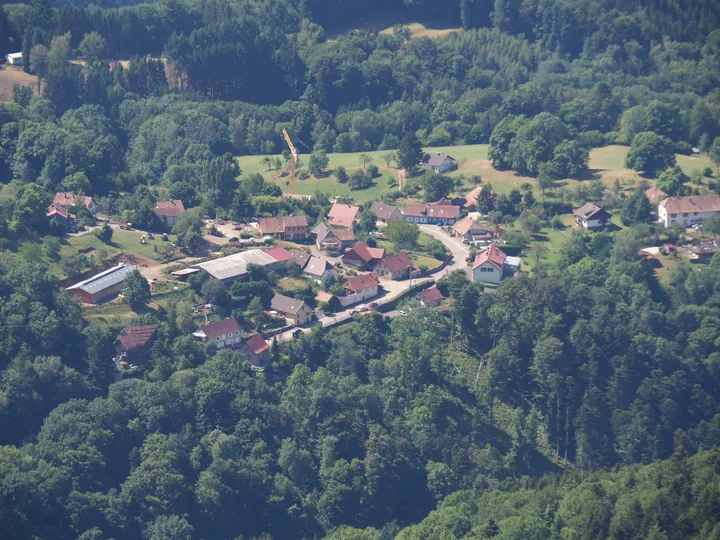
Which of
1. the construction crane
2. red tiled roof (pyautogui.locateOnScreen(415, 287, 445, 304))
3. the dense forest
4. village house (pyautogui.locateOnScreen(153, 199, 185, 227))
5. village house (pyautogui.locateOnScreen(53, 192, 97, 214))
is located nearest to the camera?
the dense forest

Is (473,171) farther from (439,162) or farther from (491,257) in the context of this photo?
(491,257)

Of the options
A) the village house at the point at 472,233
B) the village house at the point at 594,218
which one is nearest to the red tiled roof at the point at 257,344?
the village house at the point at 472,233

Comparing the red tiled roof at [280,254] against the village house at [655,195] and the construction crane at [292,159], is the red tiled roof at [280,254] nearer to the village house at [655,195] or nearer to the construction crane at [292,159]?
the construction crane at [292,159]

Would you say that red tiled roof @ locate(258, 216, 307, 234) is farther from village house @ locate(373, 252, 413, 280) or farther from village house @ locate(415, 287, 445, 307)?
village house @ locate(415, 287, 445, 307)

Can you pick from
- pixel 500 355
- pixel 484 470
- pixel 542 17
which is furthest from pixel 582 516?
pixel 542 17

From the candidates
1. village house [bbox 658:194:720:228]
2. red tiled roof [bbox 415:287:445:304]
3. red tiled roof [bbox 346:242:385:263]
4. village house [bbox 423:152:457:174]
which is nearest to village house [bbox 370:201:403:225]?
red tiled roof [bbox 346:242:385:263]

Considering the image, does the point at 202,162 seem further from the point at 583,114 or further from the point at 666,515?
the point at 666,515

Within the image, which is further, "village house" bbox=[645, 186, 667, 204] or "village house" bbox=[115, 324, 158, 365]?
"village house" bbox=[645, 186, 667, 204]

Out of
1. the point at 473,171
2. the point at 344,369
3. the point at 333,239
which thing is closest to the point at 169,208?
the point at 333,239
